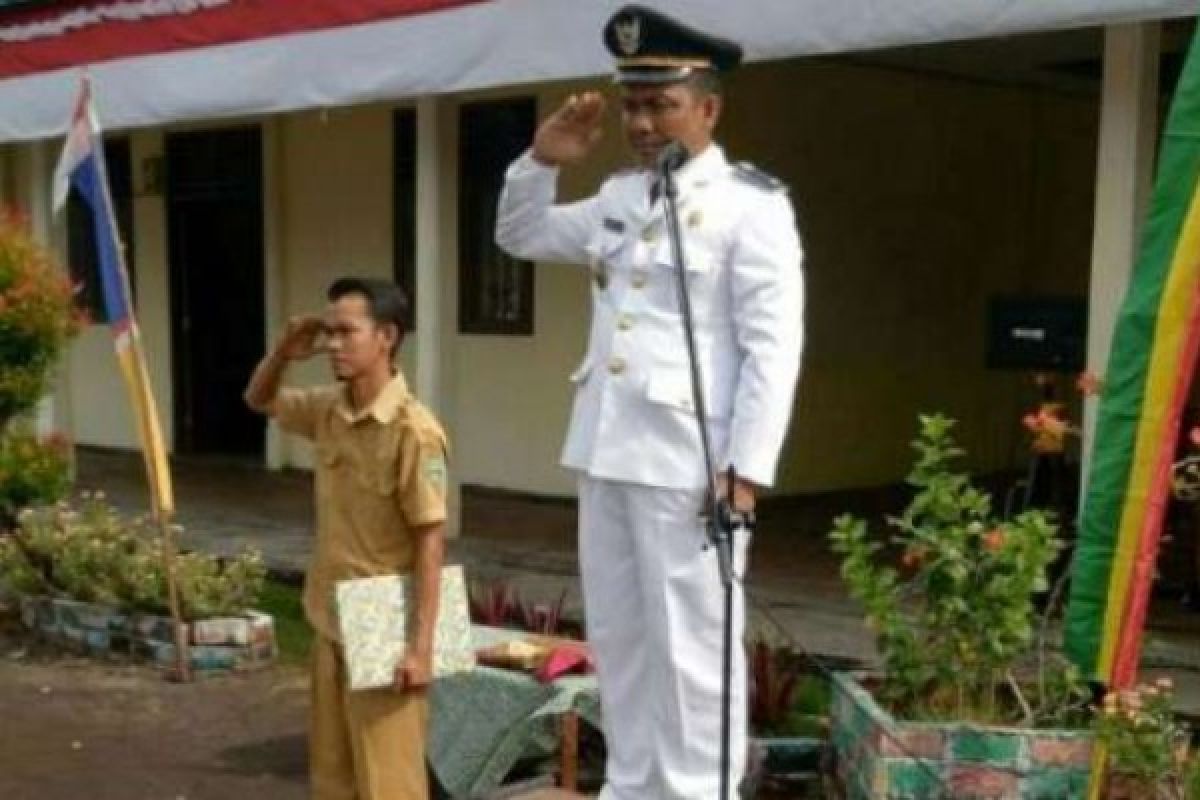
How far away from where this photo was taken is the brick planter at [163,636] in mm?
6582

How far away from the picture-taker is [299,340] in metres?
3.99

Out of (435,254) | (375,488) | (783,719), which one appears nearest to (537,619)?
(783,719)

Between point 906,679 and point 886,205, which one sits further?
point 886,205

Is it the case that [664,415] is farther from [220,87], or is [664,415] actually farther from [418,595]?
[220,87]

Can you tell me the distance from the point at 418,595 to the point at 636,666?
0.65 m

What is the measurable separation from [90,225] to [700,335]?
11330 millimetres

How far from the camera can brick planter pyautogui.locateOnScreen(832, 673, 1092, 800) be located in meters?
3.96

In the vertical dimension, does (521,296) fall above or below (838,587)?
above

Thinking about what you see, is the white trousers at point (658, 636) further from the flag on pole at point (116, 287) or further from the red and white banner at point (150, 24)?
the red and white banner at point (150, 24)

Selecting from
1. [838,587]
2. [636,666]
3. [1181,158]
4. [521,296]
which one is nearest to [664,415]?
[636,666]

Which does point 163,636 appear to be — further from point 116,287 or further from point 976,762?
point 976,762

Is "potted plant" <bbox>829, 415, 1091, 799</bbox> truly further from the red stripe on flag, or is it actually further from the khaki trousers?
the khaki trousers

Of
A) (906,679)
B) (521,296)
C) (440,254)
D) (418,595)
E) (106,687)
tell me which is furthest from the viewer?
(521,296)

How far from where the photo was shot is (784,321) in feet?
10.7
